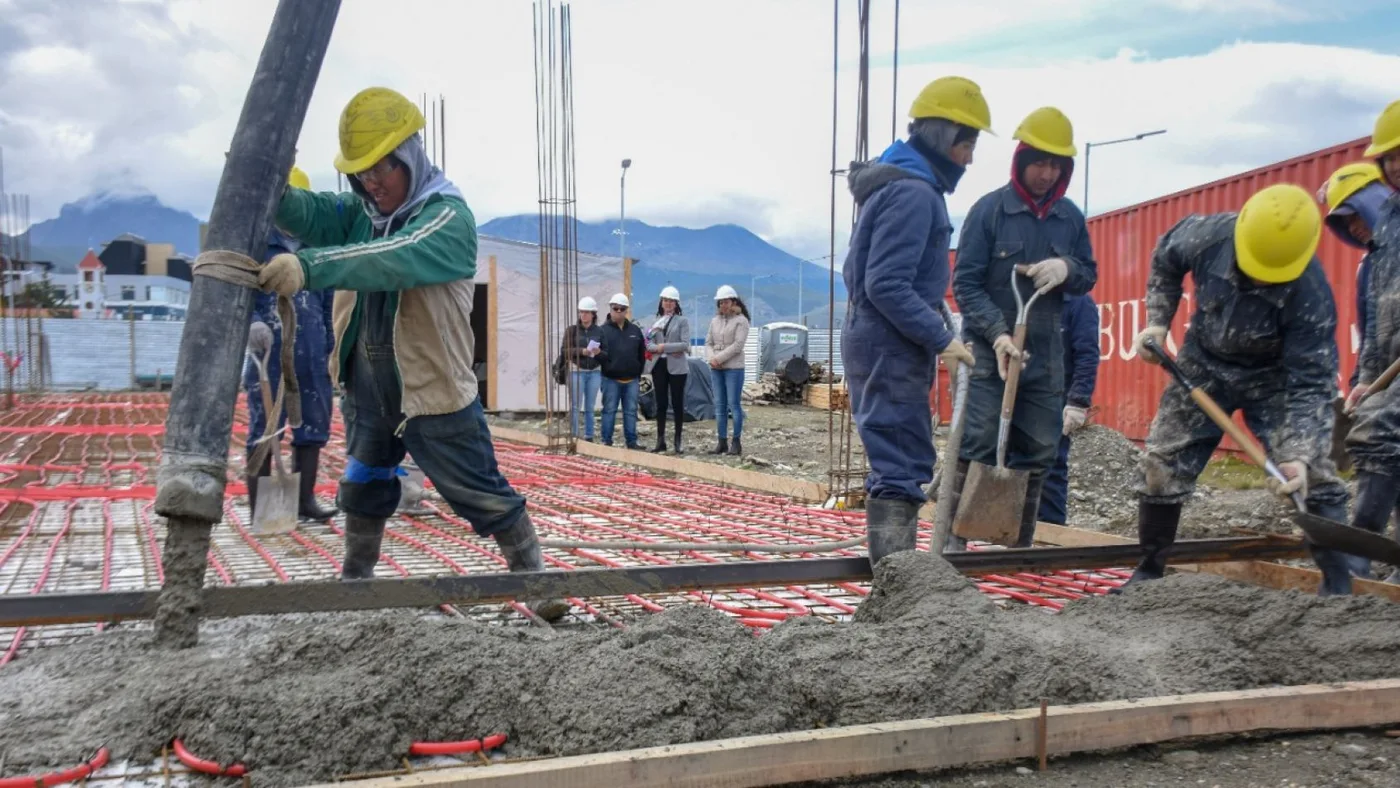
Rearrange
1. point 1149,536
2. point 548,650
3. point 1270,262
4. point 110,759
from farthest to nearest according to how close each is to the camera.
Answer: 1. point 1149,536
2. point 1270,262
3. point 548,650
4. point 110,759

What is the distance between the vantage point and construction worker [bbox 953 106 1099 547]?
3678 mm

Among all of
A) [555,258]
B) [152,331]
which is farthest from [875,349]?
[152,331]

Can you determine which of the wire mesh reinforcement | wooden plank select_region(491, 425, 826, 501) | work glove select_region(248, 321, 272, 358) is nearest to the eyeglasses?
the wire mesh reinforcement

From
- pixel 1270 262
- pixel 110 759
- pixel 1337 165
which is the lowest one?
pixel 110 759

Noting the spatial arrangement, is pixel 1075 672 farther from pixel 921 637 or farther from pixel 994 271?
pixel 994 271

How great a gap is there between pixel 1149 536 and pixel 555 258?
887cm

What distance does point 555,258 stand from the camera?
11375 millimetres

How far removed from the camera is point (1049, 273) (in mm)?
3576

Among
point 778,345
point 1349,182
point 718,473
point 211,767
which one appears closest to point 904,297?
point 211,767

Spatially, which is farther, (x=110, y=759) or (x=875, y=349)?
(x=875, y=349)

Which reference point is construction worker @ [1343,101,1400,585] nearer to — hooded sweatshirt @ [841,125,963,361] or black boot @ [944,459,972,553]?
black boot @ [944,459,972,553]

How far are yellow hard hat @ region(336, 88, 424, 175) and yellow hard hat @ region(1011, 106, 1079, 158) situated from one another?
7.11 ft

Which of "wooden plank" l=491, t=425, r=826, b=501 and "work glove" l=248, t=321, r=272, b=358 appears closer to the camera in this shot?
"work glove" l=248, t=321, r=272, b=358

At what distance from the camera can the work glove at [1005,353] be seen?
137 inches
